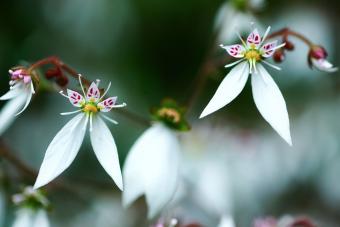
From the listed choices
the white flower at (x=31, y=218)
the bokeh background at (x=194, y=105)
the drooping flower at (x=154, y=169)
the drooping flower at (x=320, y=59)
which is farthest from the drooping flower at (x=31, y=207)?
the drooping flower at (x=320, y=59)

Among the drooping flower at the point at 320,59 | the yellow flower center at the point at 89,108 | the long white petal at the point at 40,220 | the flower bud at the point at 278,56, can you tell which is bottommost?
the long white petal at the point at 40,220

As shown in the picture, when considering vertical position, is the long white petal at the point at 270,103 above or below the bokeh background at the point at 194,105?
below

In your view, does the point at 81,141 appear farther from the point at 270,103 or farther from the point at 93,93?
the point at 270,103

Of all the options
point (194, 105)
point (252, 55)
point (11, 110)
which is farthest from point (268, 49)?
point (194, 105)

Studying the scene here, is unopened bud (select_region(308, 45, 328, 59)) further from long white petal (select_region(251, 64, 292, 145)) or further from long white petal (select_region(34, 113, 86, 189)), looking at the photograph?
long white petal (select_region(34, 113, 86, 189))

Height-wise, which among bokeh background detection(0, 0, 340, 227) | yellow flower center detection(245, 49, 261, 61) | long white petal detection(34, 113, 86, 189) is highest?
bokeh background detection(0, 0, 340, 227)

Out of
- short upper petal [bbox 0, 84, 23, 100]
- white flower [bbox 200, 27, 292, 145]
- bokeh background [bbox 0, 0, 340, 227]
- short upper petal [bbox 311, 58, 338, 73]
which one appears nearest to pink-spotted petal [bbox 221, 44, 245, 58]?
white flower [bbox 200, 27, 292, 145]

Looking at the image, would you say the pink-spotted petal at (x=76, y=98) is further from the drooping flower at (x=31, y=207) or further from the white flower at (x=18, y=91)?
the drooping flower at (x=31, y=207)
